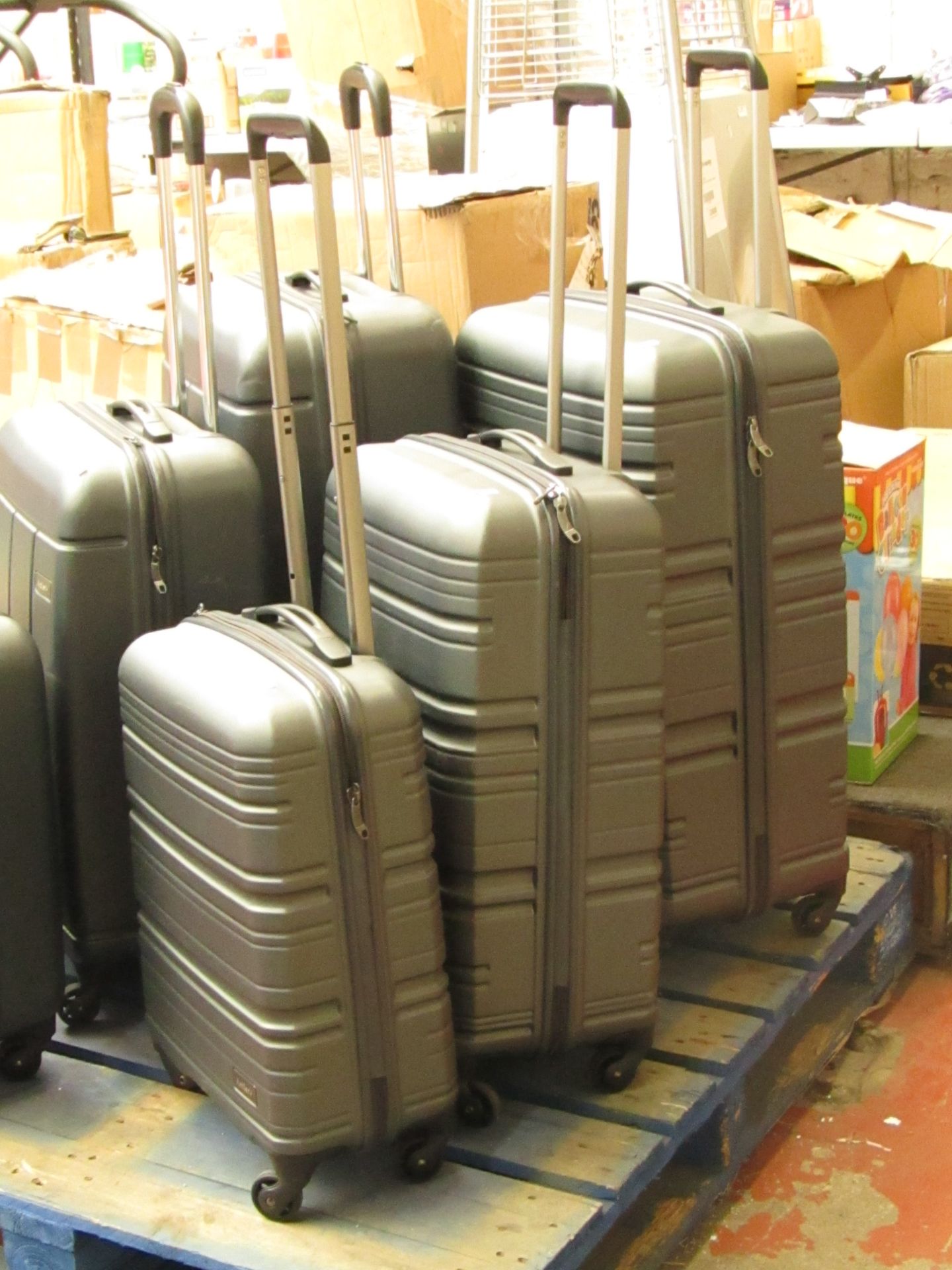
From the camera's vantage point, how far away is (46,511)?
5.71 ft

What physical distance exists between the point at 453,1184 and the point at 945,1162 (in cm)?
70

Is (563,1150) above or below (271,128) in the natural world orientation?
below

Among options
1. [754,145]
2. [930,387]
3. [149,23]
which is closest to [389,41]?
[149,23]

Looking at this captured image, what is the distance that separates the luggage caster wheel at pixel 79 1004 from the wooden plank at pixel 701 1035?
63 centimetres

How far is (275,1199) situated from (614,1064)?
1.32 feet

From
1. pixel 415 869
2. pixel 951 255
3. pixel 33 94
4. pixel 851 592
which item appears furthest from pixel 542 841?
pixel 951 255

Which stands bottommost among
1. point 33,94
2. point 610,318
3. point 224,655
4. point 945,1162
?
point 945,1162

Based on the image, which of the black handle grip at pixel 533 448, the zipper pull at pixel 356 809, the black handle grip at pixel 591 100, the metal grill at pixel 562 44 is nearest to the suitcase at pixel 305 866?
A: the zipper pull at pixel 356 809

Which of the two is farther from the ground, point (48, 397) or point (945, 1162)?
point (48, 397)

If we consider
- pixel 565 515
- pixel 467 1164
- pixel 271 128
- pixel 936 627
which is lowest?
pixel 467 1164

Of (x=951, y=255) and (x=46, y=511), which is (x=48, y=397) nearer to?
(x=46, y=511)

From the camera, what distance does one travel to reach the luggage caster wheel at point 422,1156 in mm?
1583

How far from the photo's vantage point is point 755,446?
1.79 metres

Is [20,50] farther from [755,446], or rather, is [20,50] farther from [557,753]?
[557,753]
